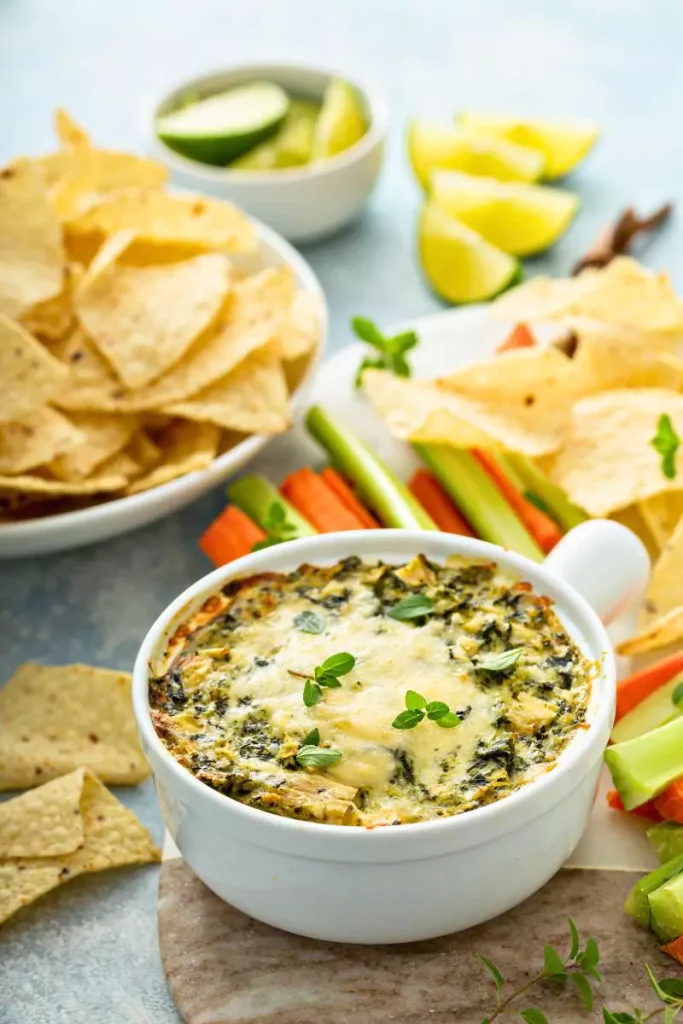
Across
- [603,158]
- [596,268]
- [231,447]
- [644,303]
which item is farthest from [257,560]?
[603,158]

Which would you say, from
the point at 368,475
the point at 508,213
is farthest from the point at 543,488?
the point at 508,213

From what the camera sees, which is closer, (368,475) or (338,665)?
(338,665)

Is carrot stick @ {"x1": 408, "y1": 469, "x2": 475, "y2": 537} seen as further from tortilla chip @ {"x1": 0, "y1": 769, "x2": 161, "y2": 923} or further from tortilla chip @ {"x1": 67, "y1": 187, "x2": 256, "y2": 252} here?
tortilla chip @ {"x1": 0, "y1": 769, "x2": 161, "y2": 923}

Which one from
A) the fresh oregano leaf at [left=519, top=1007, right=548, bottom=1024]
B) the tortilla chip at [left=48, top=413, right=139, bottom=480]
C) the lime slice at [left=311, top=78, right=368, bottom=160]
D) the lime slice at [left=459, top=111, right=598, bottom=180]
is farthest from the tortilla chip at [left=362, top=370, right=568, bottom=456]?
the lime slice at [left=459, top=111, right=598, bottom=180]

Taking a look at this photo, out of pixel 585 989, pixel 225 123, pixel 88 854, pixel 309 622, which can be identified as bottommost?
pixel 88 854

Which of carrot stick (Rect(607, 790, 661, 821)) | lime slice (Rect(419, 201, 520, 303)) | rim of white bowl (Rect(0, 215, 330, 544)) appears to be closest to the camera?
carrot stick (Rect(607, 790, 661, 821))

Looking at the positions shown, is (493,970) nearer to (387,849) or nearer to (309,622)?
(387,849)

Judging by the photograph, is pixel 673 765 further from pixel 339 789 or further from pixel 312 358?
pixel 312 358
